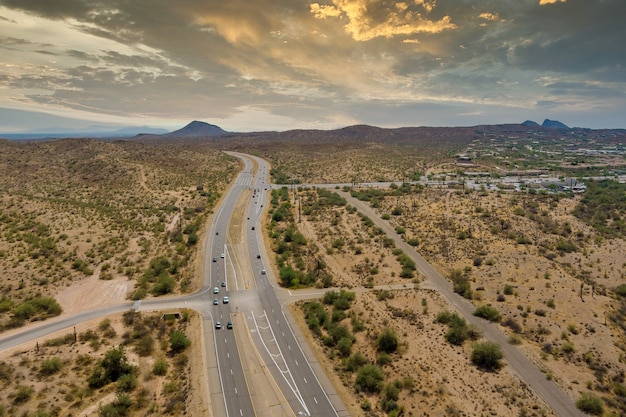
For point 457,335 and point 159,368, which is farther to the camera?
point 457,335

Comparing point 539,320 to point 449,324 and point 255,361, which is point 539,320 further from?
point 255,361

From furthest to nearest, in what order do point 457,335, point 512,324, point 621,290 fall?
1. point 621,290
2. point 512,324
3. point 457,335

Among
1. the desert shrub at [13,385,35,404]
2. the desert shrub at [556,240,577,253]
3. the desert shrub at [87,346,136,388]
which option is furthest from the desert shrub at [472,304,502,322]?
the desert shrub at [13,385,35,404]

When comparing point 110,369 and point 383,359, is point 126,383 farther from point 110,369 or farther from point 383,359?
point 383,359

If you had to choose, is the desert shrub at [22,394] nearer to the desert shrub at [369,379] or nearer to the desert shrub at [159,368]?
the desert shrub at [159,368]

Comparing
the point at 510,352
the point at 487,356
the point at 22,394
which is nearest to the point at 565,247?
the point at 510,352

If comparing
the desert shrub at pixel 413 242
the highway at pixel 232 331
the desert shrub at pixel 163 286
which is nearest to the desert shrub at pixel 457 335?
the highway at pixel 232 331

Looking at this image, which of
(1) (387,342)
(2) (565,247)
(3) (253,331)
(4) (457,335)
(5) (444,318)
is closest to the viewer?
(1) (387,342)

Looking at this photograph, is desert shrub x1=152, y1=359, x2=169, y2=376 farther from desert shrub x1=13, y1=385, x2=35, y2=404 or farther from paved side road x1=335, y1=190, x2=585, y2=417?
paved side road x1=335, y1=190, x2=585, y2=417
